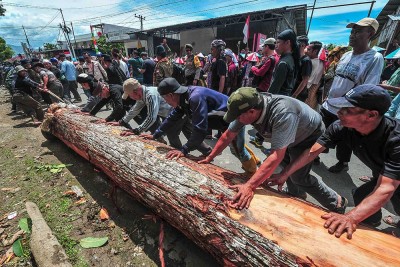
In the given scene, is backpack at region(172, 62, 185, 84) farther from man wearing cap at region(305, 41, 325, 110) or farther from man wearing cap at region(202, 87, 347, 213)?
man wearing cap at region(202, 87, 347, 213)

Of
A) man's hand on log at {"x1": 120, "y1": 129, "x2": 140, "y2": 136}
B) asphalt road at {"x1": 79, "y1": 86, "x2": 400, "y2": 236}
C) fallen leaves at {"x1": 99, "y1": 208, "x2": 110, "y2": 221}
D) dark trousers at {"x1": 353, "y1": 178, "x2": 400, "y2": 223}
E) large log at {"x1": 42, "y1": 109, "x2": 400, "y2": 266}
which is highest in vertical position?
man's hand on log at {"x1": 120, "y1": 129, "x2": 140, "y2": 136}

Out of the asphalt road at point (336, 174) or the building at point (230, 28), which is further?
the building at point (230, 28)

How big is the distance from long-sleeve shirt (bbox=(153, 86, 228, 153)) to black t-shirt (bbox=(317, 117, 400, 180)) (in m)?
1.21

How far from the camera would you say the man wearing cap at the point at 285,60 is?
2.97 m

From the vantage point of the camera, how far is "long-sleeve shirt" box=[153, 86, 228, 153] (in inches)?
95.7

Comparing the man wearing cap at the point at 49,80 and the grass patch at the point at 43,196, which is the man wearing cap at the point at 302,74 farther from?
the man wearing cap at the point at 49,80

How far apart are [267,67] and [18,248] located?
14.1 ft

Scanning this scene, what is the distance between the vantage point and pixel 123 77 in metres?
5.77

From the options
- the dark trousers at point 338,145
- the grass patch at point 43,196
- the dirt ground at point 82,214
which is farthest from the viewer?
the dark trousers at point 338,145

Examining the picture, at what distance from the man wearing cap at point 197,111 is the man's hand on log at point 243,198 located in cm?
90

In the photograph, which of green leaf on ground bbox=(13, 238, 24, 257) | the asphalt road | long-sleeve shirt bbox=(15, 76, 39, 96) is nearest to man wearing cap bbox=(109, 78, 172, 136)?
the asphalt road

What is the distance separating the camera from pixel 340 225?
4.28ft

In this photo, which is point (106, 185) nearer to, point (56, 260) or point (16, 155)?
point (56, 260)

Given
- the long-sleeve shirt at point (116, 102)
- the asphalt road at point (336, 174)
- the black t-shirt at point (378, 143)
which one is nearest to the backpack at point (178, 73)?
the long-sleeve shirt at point (116, 102)
